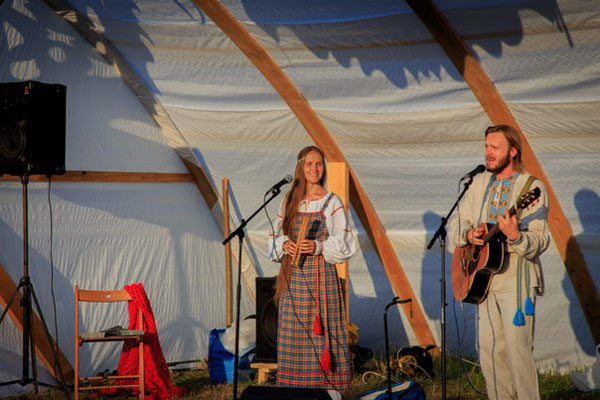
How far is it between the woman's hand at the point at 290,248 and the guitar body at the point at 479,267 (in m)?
0.98

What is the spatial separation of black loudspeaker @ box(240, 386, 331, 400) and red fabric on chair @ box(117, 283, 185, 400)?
218 centimetres

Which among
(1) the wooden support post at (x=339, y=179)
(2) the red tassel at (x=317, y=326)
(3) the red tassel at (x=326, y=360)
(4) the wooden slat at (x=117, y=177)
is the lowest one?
(3) the red tassel at (x=326, y=360)

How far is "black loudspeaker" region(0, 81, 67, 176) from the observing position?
17.1ft

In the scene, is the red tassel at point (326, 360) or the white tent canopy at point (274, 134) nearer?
the red tassel at point (326, 360)

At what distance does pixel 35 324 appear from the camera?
6062 millimetres

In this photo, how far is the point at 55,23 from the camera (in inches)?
256

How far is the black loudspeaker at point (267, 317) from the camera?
19.9 ft

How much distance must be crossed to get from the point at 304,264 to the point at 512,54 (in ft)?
5.93

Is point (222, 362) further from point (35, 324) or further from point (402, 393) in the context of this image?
point (402, 393)

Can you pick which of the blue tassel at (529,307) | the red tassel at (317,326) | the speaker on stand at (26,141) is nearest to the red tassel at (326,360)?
the red tassel at (317,326)

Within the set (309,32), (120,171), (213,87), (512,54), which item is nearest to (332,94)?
(309,32)

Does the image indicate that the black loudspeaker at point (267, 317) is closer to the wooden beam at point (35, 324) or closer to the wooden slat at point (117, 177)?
the wooden beam at point (35, 324)

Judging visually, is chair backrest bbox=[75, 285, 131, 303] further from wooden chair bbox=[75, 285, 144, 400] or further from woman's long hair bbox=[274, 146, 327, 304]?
woman's long hair bbox=[274, 146, 327, 304]

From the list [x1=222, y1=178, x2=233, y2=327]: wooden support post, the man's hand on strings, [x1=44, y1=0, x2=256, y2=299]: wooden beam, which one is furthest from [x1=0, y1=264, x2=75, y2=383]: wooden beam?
the man's hand on strings
